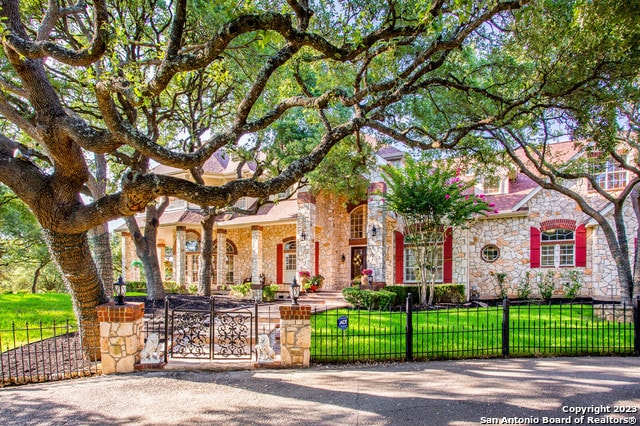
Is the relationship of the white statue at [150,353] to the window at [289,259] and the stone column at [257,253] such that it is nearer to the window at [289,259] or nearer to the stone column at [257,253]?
the stone column at [257,253]

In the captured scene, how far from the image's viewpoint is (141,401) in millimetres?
5375

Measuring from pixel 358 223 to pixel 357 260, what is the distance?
182 centimetres

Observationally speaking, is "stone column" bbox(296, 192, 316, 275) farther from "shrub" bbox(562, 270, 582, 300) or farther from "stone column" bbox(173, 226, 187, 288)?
"shrub" bbox(562, 270, 582, 300)

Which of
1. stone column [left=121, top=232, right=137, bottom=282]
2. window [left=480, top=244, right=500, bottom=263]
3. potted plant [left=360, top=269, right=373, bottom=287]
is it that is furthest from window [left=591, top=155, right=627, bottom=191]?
stone column [left=121, top=232, right=137, bottom=282]

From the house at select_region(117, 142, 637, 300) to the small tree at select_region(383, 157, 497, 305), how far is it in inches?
42.0

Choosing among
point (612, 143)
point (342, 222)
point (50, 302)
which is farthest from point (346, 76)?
point (50, 302)

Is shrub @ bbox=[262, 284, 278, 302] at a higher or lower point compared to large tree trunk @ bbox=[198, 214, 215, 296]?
lower

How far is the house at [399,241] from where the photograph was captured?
51.1 feet

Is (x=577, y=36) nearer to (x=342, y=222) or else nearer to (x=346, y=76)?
(x=346, y=76)

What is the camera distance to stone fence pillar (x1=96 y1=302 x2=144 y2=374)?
6574mm

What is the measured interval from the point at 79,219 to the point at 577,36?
A: 9571 mm

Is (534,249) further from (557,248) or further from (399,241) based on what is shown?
(399,241)

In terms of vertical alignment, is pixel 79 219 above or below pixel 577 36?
below

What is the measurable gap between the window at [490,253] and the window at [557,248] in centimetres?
166
